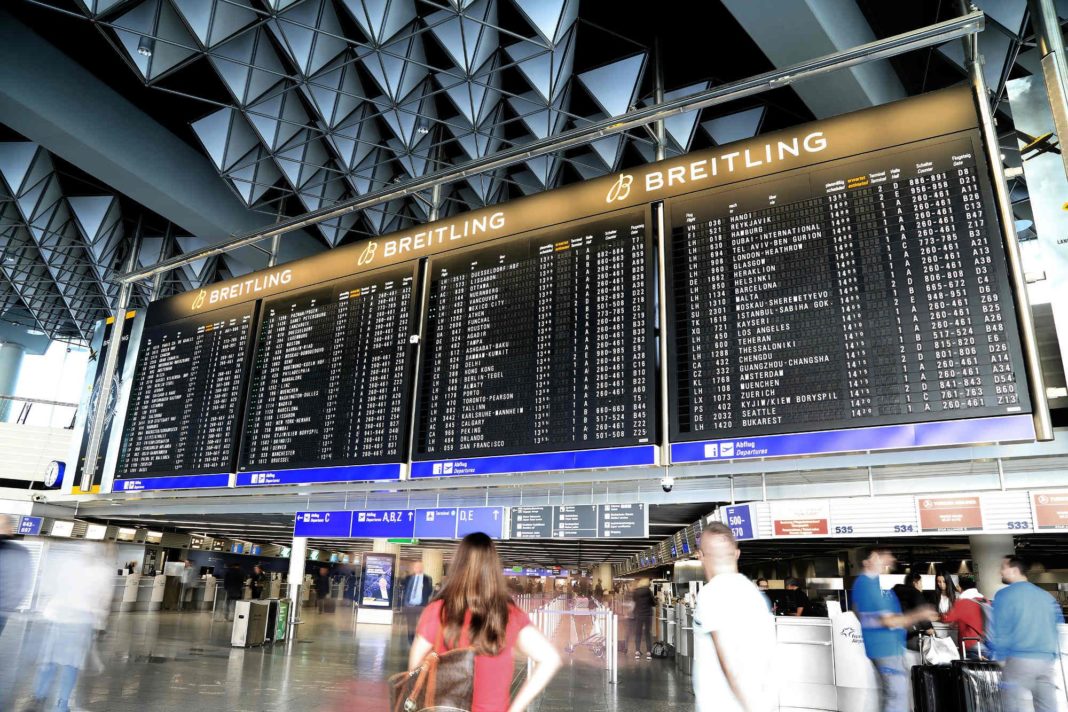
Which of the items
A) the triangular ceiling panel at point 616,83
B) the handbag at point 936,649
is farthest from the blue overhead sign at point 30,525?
the handbag at point 936,649

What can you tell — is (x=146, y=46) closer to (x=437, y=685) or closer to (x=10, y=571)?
(x=10, y=571)

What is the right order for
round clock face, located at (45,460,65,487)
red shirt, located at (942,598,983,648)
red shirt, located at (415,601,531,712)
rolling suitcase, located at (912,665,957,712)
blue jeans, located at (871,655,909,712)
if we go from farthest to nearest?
round clock face, located at (45,460,65,487)
red shirt, located at (942,598,983,648)
rolling suitcase, located at (912,665,957,712)
blue jeans, located at (871,655,909,712)
red shirt, located at (415,601,531,712)

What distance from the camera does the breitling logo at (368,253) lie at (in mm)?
10678

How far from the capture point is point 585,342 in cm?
810

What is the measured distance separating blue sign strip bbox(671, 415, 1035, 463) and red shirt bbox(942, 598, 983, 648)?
3369mm

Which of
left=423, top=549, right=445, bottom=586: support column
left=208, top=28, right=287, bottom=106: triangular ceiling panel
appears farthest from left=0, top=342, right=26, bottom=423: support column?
left=208, top=28, right=287, bottom=106: triangular ceiling panel

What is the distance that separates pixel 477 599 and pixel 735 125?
1187 cm

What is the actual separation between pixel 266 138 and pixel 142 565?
65.5 feet

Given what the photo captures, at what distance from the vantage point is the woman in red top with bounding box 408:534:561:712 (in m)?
2.37

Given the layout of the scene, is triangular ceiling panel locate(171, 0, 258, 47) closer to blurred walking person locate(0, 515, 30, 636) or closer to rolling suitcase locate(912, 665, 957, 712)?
blurred walking person locate(0, 515, 30, 636)

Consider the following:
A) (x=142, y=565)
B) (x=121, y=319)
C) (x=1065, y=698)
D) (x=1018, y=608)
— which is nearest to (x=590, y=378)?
(x=1018, y=608)

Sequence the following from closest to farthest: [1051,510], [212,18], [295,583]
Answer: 1. [1051,510]
2. [212,18]
3. [295,583]

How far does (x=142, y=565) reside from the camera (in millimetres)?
25703

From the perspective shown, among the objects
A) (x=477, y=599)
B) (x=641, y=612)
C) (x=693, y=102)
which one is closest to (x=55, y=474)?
(x=641, y=612)
